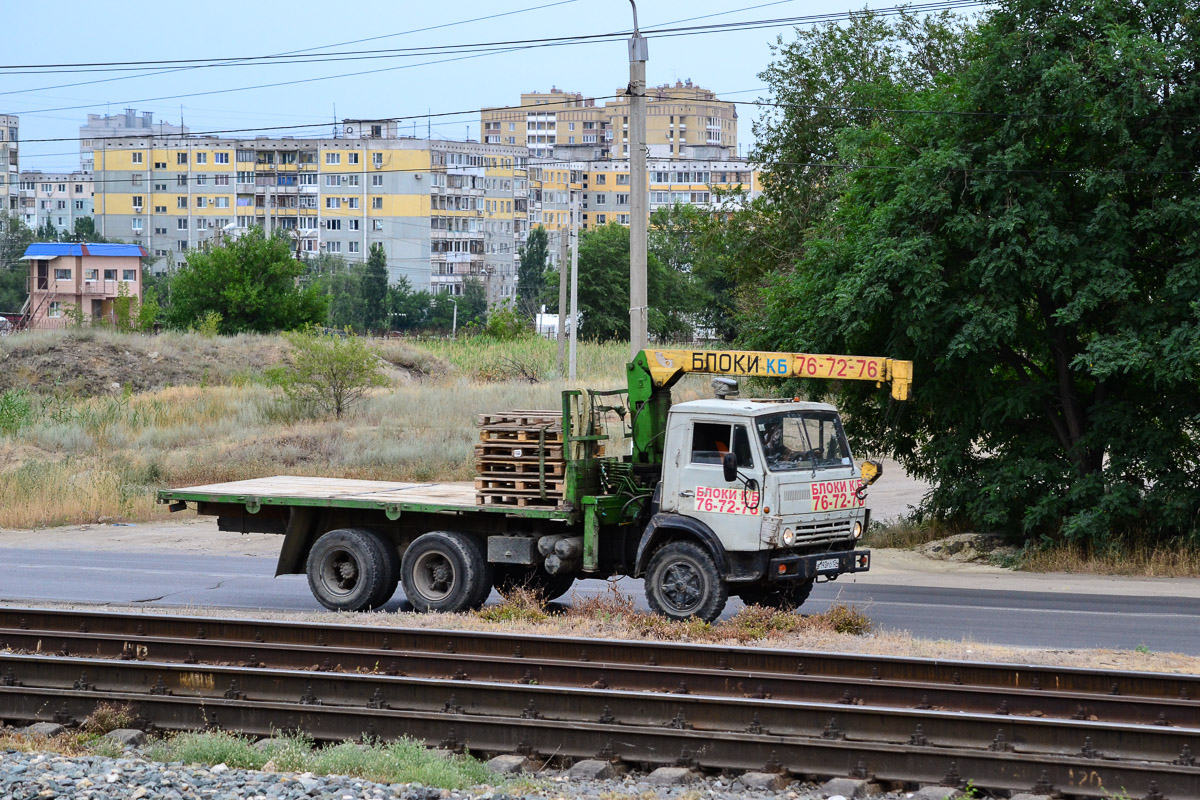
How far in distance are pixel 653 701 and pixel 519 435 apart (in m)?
4.90

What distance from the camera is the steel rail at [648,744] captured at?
7707 mm

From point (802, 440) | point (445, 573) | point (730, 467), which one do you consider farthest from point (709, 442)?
point (445, 573)

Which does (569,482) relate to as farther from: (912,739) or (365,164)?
(365,164)

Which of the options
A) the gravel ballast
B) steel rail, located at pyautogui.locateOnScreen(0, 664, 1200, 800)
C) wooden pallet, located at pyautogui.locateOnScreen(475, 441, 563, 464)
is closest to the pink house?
wooden pallet, located at pyautogui.locateOnScreen(475, 441, 563, 464)

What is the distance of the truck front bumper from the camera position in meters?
12.4

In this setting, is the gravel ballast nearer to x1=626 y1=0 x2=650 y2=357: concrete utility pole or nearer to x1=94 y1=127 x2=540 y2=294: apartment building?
x1=626 y1=0 x2=650 y2=357: concrete utility pole

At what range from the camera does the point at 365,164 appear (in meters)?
113

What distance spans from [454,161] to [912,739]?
116 meters

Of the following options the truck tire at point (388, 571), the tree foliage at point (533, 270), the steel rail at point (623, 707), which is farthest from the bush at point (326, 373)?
the tree foliage at point (533, 270)

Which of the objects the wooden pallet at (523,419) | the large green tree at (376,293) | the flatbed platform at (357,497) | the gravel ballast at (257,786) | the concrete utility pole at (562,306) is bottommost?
the gravel ballast at (257,786)

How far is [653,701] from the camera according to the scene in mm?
9203

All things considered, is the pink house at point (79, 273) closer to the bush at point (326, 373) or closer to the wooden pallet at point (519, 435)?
the bush at point (326, 373)

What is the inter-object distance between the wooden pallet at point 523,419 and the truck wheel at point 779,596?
2.81 metres

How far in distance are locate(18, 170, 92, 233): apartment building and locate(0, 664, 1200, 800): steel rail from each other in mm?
165055
